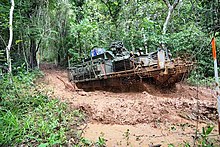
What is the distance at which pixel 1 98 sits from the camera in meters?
4.93

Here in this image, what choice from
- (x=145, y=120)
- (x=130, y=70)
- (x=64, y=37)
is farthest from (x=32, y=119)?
(x=64, y=37)

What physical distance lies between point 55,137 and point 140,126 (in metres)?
2.18

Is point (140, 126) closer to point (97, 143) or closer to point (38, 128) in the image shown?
point (97, 143)

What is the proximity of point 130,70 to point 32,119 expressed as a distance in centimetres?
457

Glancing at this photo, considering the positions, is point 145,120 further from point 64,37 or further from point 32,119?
point 64,37

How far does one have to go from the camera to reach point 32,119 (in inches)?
168

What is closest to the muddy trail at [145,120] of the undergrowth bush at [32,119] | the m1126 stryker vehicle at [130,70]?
the undergrowth bush at [32,119]

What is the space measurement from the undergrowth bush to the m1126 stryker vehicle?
131 inches

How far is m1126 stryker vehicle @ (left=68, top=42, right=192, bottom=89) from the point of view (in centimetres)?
782

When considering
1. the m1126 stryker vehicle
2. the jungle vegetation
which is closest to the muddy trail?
the jungle vegetation

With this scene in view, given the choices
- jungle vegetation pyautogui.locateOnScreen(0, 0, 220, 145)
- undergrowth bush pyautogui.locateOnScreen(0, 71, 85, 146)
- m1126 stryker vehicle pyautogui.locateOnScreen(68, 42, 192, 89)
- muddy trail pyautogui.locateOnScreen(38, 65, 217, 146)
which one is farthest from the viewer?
m1126 stryker vehicle pyautogui.locateOnScreen(68, 42, 192, 89)

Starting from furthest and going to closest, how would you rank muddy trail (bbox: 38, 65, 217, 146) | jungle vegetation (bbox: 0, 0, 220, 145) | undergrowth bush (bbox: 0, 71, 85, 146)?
muddy trail (bbox: 38, 65, 217, 146) → jungle vegetation (bbox: 0, 0, 220, 145) → undergrowth bush (bbox: 0, 71, 85, 146)

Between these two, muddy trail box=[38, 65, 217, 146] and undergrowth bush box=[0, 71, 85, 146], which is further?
muddy trail box=[38, 65, 217, 146]

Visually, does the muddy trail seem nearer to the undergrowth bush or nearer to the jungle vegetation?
the undergrowth bush
